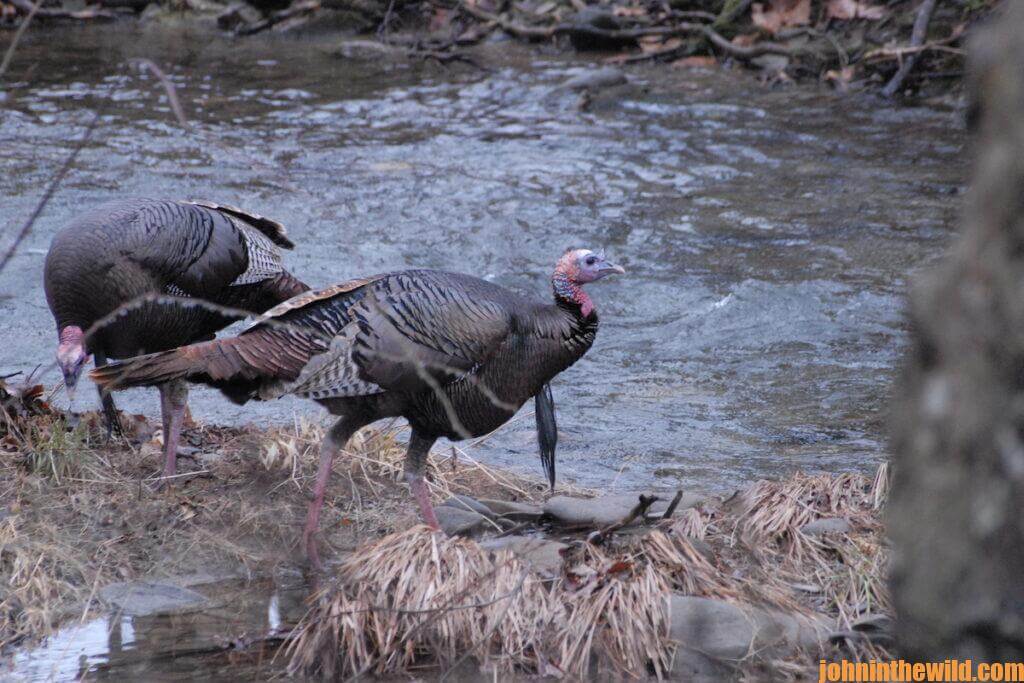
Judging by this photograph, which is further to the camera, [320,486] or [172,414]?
[172,414]

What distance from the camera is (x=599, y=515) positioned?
4.75 m

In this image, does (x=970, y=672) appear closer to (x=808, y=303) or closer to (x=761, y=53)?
(x=808, y=303)

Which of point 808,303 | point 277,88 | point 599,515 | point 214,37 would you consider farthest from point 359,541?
point 214,37

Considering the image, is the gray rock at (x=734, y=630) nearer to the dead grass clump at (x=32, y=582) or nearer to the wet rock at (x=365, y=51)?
the dead grass clump at (x=32, y=582)

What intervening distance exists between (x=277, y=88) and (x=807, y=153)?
244 inches

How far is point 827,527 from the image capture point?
4.43 meters

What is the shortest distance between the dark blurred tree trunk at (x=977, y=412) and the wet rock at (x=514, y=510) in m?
3.17

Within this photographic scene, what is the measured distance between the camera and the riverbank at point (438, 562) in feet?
12.8

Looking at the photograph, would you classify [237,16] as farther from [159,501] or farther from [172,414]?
[159,501]

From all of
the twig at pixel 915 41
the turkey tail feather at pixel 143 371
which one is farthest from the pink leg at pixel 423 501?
the twig at pixel 915 41

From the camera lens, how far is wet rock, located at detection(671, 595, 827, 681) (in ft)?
12.6

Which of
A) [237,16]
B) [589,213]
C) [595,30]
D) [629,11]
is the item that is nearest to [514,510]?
[589,213]

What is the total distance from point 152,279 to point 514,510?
1986 millimetres

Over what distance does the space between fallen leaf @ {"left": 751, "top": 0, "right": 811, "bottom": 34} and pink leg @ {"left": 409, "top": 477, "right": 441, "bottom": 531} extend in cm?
1126
